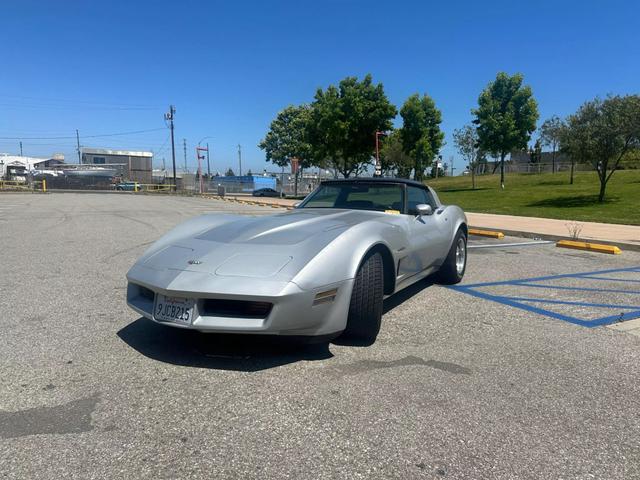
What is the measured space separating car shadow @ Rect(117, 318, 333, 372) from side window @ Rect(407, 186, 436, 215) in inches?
76.1

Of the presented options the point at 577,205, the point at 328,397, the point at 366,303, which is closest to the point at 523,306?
the point at 366,303

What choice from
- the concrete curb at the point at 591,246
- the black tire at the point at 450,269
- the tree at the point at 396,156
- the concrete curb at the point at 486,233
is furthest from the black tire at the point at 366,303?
the tree at the point at 396,156

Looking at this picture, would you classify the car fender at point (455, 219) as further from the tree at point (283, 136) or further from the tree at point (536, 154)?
the tree at point (536, 154)

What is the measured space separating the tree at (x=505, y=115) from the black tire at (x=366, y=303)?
33630 mm

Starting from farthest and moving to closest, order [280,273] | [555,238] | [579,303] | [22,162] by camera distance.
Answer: [22,162], [555,238], [579,303], [280,273]

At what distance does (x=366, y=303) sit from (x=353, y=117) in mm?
28209

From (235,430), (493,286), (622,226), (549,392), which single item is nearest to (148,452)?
(235,430)

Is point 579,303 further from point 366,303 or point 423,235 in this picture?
point 366,303

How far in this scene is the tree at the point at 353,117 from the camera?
30.3 metres

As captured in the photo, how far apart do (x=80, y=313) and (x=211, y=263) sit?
188 centimetres

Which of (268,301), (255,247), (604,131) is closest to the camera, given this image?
(268,301)

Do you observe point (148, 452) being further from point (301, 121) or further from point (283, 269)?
point (301, 121)

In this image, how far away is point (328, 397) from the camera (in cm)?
271

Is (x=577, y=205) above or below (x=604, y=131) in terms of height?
below
